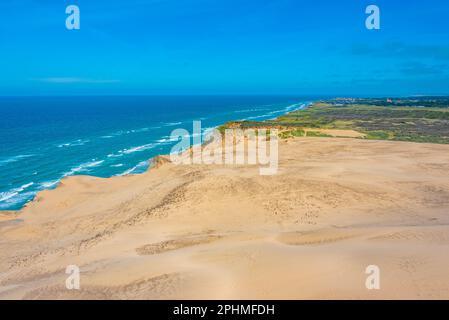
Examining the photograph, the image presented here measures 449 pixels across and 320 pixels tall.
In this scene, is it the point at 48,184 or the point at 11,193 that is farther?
the point at 48,184

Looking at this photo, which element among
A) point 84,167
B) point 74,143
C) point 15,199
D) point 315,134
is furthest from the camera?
point 74,143

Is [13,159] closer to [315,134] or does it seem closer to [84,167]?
[84,167]

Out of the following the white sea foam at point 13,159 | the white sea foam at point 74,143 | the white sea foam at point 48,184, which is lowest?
the white sea foam at point 48,184

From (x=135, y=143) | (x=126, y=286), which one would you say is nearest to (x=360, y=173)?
(x=126, y=286)

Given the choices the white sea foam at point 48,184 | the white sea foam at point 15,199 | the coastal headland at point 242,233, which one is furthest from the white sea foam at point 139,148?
the white sea foam at point 15,199

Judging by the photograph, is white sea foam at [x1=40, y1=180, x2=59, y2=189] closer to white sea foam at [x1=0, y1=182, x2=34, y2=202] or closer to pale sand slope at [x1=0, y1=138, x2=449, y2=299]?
white sea foam at [x1=0, y1=182, x2=34, y2=202]

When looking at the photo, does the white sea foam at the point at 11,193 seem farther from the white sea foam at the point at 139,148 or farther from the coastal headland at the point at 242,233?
the white sea foam at the point at 139,148

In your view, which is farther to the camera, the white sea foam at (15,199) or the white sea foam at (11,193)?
the white sea foam at (11,193)

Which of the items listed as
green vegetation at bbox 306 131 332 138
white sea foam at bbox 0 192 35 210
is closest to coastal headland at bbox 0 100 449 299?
white sea foam at bbox 0 192 35 210

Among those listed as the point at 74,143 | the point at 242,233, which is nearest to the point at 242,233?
the point at 242,233
